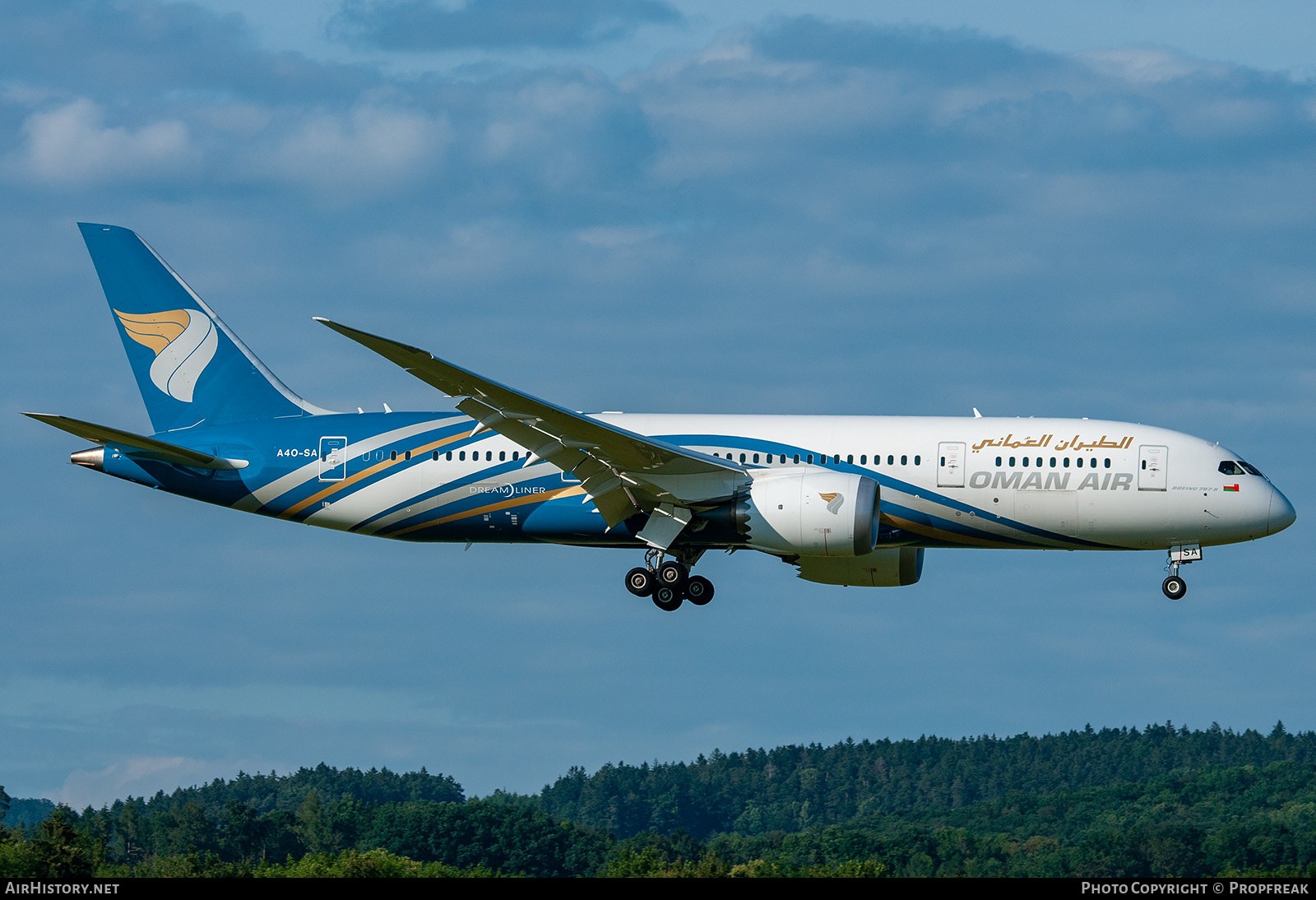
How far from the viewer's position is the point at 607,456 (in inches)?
1617

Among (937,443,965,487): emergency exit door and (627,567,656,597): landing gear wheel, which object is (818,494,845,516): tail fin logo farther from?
(627,567,656,597): landing gear wheel

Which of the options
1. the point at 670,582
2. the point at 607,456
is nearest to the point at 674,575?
the point at 670,582

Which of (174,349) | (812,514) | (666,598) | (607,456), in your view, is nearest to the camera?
(812,514)

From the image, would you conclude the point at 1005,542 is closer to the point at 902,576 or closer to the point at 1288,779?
the point at 902,576

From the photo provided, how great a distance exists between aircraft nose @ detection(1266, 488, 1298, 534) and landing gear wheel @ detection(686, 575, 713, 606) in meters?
14.4

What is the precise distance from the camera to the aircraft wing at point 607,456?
38.6 m

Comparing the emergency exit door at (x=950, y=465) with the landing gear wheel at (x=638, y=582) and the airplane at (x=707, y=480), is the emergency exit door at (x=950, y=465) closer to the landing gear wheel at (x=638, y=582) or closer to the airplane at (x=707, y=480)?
A: the airplane at (x=707, y=480)

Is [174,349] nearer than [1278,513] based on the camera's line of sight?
No

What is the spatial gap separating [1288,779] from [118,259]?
101 m

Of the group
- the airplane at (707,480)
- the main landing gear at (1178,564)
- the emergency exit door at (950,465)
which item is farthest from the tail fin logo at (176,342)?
the main landing gear at (1178,564)

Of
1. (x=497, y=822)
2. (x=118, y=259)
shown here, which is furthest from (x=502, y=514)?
(x=497, y=822)

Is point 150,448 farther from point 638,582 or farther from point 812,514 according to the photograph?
point 812,514

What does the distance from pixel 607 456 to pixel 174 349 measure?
15524 mm

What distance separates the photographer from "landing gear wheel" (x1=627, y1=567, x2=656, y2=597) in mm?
43938
